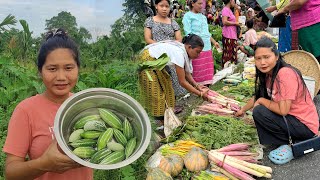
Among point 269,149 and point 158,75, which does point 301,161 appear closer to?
point 269,149

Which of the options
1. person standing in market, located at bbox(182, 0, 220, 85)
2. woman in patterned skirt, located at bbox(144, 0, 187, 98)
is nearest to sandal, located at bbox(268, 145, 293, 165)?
woman in patterned skirt, located at bbox(144, 0, 187, 98)

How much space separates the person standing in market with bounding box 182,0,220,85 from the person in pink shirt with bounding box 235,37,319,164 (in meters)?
1.98

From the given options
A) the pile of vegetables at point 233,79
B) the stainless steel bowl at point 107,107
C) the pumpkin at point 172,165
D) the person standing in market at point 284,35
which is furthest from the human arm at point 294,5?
the stainless steel bowl at point 107,107

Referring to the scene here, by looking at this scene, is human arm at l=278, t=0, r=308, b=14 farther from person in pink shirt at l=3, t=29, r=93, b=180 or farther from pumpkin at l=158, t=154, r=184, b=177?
person in pink shirt at l=3, t=29, r=93, b=180

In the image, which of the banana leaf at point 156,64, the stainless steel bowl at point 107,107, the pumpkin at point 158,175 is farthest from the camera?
the banana leaf at point 156,64

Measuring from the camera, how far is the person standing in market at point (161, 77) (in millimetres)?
4449

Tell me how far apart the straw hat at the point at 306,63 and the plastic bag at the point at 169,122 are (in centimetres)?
233

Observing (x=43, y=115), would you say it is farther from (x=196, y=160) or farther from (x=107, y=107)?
(x=196, y=160)

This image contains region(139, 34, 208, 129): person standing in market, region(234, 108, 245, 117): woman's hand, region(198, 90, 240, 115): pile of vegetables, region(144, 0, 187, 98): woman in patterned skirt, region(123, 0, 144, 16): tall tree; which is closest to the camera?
region(139, 34, 208, 129): person standing in market

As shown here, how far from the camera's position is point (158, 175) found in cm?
328

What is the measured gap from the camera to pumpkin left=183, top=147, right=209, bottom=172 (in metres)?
3.56

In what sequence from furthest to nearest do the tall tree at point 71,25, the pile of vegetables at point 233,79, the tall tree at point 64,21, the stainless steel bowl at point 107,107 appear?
the pile of vegetables at point 233,79, the tall tree at point 71,25, the tall tree at point 64,21, the stainless steel bowl at point 107,107

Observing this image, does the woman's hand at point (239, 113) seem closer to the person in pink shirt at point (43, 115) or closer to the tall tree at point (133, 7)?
the person in pink shirt at point (43, 115)

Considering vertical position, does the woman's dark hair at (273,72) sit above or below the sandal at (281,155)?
above
